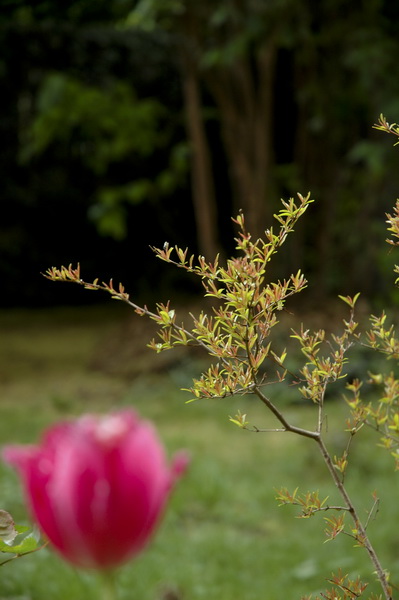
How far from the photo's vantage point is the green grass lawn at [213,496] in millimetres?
3703

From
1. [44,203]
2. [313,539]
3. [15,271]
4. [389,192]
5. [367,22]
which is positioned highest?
[367,22]

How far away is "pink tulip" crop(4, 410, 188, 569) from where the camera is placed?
49 centimetres

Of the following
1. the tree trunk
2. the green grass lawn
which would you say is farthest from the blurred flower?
the tree trunk

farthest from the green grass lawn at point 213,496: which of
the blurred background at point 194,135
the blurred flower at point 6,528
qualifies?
the blurred background at point 194,135

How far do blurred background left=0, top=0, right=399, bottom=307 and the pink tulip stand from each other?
5.98 m

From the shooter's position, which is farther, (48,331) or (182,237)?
(182,237)

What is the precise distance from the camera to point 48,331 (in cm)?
1242

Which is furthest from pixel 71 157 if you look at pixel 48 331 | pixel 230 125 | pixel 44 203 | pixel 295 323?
pixel 295 323

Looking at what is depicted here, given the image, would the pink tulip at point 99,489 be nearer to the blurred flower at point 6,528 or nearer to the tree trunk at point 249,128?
the blurred flower at point 6,528

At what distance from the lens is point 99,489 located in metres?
0.50

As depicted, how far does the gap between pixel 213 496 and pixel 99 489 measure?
4590mm

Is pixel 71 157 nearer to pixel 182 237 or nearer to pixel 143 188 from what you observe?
pixel 182 237

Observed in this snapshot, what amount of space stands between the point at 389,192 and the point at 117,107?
3.45 meters

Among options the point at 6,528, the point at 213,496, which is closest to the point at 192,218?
the point at 213,496
